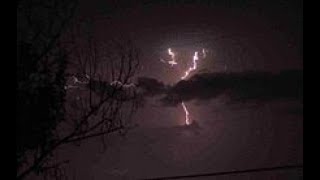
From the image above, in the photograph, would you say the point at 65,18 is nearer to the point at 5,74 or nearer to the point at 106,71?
the point at 106,71

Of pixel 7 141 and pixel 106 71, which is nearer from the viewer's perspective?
pixel 7 141

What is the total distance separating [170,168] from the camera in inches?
80.3

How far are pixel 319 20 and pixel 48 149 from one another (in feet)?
4.17

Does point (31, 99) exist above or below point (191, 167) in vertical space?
above

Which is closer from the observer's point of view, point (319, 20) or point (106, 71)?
point (319, 20)

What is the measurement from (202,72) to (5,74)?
3.36ft

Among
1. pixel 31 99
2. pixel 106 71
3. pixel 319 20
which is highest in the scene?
pixel 319 20

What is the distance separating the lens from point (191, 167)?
206cm

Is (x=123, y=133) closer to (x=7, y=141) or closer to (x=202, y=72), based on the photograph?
(x=202, y=72)

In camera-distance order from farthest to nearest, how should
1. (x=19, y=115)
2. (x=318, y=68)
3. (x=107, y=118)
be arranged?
1. (x=107, y=118)
2. (x=19, y=115)
3. (x=318, y=68)

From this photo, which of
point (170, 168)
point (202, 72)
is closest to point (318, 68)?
point (202, 72)

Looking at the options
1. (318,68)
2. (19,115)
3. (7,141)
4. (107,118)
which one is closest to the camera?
(7,141)

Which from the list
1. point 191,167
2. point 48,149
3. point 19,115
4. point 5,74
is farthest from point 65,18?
point 191,167

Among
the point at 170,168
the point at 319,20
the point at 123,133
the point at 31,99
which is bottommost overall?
the point at 170,168
